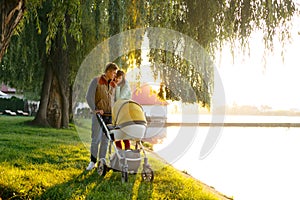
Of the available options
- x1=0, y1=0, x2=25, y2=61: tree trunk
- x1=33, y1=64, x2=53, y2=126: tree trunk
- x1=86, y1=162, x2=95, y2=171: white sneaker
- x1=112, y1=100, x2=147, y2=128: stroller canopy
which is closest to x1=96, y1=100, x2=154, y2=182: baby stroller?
x1=112, y1=100, x2=147, y2=128: stroller canopy

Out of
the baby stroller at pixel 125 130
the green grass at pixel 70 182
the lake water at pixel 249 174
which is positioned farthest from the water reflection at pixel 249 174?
the baby stroller at pixel 125 130

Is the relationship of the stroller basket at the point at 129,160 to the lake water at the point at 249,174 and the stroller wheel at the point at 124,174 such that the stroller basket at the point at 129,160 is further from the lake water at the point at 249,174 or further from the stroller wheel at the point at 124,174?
the lake water at the point at 249,174

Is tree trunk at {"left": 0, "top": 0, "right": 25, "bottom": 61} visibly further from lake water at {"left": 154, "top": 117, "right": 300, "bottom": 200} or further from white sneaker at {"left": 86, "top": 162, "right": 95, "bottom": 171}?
lake water at {"left": 154, "top": 117, "right": 300, "bottom": 200}

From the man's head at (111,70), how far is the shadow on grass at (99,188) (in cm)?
131

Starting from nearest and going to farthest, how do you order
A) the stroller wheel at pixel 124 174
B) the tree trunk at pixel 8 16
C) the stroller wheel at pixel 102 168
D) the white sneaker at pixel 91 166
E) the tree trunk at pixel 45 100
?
the tree trunk at pixel 8 16
the stroller wheel at pixel 124 174
the stroller wheel at pixel 102 168
the white sneaker at pixel 91 166
the tree trunk at pixel 45 100

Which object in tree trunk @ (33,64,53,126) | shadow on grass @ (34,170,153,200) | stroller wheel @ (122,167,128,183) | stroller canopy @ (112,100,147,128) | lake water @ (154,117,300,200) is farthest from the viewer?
tree trunk @ (33,64,53,126)

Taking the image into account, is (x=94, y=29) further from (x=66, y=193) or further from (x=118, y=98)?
(x=66, y=193)

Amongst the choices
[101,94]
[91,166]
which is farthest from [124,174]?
[101,94]

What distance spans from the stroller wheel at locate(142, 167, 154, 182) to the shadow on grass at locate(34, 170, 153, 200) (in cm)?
9

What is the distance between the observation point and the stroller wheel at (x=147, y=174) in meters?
5.37

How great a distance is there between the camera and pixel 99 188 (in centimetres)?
476

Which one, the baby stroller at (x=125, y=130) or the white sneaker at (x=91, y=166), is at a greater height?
the baby stroller at (x=125, y=130)

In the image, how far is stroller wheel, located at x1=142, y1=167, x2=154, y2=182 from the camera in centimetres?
537

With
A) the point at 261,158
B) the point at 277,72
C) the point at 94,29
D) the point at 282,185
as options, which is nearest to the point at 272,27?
the point at 277,72
